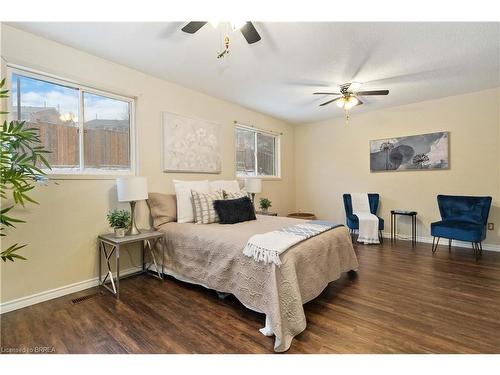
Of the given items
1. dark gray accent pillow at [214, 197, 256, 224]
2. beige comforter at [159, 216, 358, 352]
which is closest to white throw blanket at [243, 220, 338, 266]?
beige comforter at [159, 216, 358, 352]

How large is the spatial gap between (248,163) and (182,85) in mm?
1894

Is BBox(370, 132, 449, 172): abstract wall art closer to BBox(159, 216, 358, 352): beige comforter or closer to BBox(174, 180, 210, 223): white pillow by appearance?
BBox(159, 216, 358, 352): beige comforter

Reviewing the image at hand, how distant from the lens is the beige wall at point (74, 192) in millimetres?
2174

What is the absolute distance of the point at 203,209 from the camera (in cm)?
299

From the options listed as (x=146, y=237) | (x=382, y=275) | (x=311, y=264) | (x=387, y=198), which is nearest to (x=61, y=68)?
(x=146, y=237)

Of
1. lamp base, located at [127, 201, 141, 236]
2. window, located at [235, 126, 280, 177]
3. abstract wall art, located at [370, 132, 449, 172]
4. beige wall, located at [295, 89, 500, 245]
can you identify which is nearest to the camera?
lamp base, located at [127, 201, 141, 236]

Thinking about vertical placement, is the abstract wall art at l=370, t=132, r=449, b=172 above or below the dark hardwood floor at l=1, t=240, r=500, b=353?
above

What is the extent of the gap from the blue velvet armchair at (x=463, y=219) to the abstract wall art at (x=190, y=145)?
3.59 metres

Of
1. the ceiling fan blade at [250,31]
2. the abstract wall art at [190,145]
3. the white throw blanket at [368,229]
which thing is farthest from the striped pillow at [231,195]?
the white throw blanket at [368,229]

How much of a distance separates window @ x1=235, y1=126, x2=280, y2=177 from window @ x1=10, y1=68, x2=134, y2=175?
6.65ft

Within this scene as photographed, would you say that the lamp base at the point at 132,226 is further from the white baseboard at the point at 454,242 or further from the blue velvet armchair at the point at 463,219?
the white baseboard at the point at 454,242

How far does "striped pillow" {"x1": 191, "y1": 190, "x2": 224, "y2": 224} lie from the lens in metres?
2.97

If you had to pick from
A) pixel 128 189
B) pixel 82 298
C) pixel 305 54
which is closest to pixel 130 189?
pixel 128 189

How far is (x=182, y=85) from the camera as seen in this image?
3.47m
